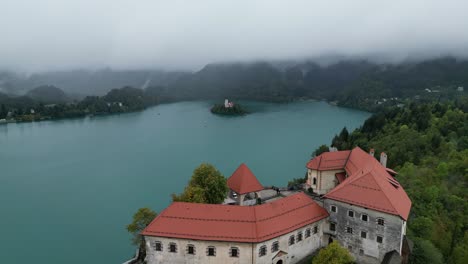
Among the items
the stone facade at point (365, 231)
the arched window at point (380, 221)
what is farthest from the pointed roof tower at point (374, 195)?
the arched window at point (380, 221)

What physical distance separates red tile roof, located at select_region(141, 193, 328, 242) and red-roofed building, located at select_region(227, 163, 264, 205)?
11.0m

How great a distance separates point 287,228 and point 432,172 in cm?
→ 2632

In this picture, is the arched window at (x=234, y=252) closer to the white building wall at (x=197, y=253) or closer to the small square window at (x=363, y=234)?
the white building wall at (x=197, y=253)

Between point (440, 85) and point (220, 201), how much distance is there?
19116 cm

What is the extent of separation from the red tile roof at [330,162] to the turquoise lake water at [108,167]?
1921 centimetres

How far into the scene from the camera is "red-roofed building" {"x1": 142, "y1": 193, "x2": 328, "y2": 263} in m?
24.8

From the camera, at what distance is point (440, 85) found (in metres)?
187

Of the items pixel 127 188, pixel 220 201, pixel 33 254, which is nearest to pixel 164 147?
pixel 127 188

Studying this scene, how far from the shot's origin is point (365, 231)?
26703 millimetres

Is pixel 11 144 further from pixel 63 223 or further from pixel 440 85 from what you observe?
pixel 440 85

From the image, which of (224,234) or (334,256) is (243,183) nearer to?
(224,234)

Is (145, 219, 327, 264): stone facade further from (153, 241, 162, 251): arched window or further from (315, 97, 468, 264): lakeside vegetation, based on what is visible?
(315, 97, 468, 264): lakeside vegetation

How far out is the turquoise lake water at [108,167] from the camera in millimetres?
42938

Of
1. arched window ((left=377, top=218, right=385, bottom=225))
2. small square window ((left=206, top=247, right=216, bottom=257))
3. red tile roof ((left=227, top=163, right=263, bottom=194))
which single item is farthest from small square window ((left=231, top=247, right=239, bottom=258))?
red tile roof ((left=227, top=163, right=263, bottom=194))
